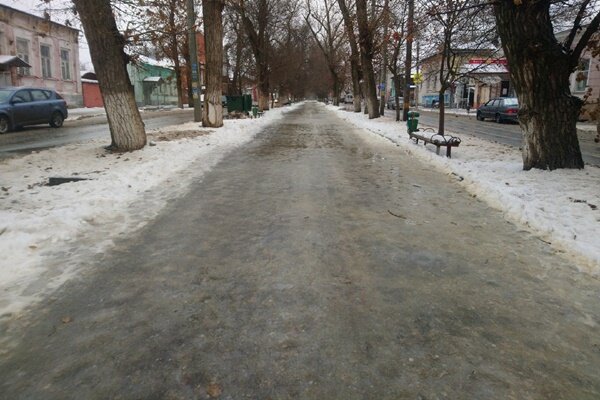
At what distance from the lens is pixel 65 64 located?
→ 35.4 meters

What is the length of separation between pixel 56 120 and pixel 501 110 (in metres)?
23.4

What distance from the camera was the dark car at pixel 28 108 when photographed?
16438mm

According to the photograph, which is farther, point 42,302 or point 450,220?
point 450,220

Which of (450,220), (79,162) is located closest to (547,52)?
(450,220)

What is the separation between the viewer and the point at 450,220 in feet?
17.5

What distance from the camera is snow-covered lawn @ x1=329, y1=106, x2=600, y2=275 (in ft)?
14.4

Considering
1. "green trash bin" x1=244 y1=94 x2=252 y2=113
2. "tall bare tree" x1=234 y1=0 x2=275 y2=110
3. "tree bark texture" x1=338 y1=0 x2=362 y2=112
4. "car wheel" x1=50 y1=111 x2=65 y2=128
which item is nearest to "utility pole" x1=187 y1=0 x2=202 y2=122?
"car wheel" x1=50 y1=111 x2=65 y2=128

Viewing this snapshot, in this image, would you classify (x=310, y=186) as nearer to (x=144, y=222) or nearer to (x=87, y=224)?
(x=144, y=222)

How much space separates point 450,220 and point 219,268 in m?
2.92

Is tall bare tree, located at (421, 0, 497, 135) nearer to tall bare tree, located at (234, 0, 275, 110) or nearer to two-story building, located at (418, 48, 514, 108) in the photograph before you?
two-story building, located at (418, 48, 514, 108)

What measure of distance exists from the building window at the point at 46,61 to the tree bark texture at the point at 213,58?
71.2 feet

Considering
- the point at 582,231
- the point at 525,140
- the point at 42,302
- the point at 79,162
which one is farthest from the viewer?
the point at 79,162

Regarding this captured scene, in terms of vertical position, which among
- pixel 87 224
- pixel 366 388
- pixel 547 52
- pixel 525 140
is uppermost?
pixel 547 52

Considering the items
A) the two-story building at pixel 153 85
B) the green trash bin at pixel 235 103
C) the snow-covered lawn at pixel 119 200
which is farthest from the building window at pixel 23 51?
the snow-covered lawn at pixel 119 200
